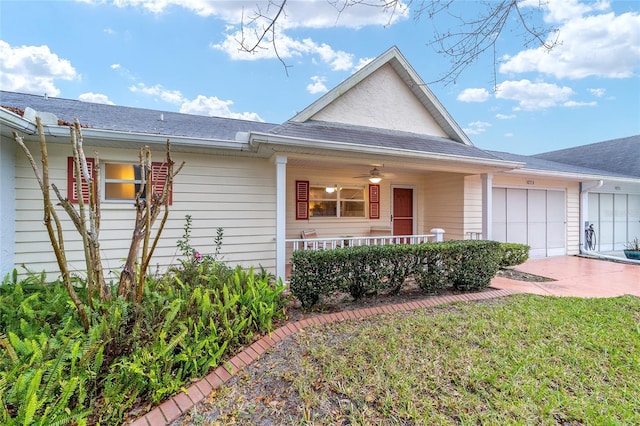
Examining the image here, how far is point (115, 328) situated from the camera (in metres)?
2.67

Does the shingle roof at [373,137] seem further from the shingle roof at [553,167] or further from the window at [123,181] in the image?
the shingle roof at [553,167]

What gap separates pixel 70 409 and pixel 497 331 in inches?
174

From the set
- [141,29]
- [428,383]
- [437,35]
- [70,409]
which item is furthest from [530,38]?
[141,29]

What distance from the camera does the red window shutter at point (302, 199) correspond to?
7.93 meters

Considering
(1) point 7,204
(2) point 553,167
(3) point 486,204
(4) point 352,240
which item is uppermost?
(2) point 553,167

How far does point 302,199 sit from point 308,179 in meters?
0.61

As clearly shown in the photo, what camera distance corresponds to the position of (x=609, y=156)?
1401 cm

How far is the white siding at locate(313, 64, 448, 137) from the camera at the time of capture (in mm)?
7293

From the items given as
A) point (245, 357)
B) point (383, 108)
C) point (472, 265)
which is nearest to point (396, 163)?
point (383, 108)

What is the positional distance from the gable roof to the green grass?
5102mm

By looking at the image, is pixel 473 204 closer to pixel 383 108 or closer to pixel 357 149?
pixel 383 108

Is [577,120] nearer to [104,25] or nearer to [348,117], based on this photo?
[348,117]

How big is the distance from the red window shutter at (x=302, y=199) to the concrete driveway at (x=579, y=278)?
478 cm

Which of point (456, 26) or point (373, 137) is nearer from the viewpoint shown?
point (456, 26)
